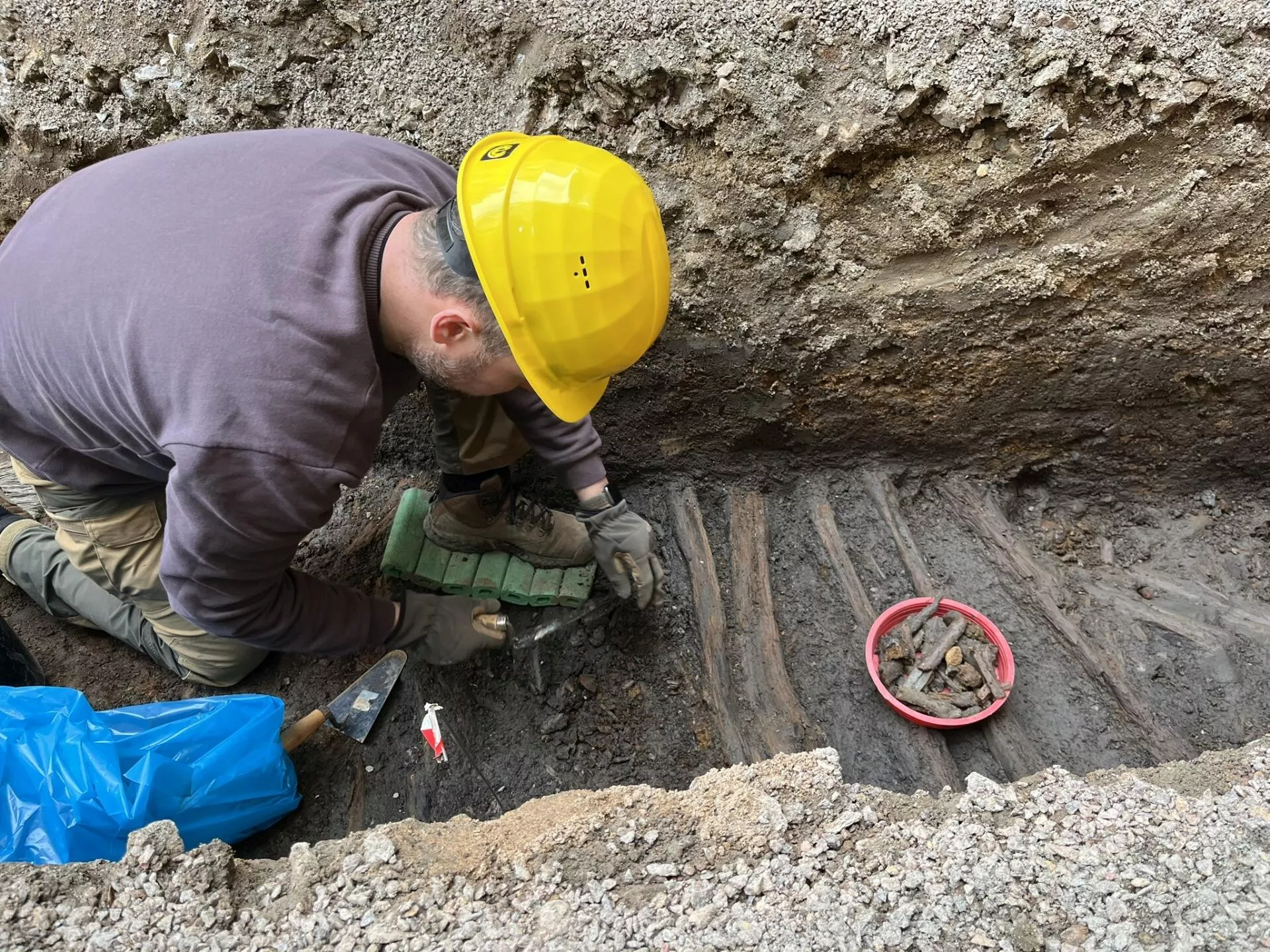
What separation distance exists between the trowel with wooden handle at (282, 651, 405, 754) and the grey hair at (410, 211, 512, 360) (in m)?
1.40

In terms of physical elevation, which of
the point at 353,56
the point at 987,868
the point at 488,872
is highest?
Answer: the point at 353,56

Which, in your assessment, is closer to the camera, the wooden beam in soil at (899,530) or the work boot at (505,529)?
the wooden beam in soil at (899,530)

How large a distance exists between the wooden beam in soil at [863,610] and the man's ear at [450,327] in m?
1.55

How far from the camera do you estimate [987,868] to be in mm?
1216

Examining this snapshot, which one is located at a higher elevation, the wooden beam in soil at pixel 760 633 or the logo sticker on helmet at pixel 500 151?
the logo sticker on helmet at pixel 500 151

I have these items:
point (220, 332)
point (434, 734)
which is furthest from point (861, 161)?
point (434, 734)

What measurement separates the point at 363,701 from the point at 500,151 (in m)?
1.75

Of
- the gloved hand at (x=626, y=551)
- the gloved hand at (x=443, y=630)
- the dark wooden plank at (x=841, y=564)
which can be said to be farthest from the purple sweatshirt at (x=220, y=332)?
the dark wooden plank at (x=841, y=564)

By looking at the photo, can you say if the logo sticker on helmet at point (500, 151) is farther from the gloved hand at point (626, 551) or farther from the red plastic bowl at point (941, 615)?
the red plastic bowl at point (941, 615)

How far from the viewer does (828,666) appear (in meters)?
2.36

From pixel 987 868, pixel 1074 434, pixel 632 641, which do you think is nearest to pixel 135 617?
pixel 632 641

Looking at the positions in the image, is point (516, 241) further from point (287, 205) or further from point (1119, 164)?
point (1119, 164)

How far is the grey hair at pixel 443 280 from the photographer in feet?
4.79

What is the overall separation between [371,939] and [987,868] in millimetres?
1024
